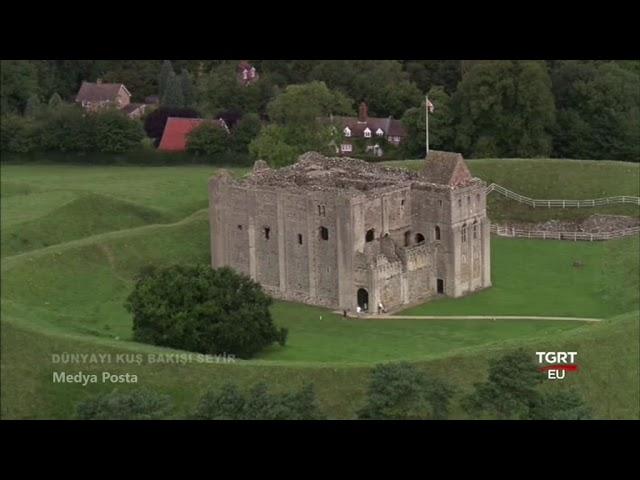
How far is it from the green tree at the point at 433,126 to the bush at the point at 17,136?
26.3 m

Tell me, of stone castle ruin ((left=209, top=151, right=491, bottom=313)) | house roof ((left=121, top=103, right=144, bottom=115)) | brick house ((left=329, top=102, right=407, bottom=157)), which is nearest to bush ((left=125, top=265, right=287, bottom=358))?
stone castle ruin ((left=209, top=151, right=491, bottom=313))

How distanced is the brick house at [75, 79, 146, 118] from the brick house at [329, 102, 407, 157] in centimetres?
1958

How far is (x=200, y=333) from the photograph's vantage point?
7281cm

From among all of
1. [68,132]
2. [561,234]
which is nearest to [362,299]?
[561,234]

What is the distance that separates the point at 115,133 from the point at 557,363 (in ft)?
176

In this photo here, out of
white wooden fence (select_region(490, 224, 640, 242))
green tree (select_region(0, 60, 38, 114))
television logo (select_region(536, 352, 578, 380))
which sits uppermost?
green tree (select_region(0, 60, 38, 114))

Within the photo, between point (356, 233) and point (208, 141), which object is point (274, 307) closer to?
point (356, 233)

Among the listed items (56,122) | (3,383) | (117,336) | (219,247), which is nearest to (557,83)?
(56,122)

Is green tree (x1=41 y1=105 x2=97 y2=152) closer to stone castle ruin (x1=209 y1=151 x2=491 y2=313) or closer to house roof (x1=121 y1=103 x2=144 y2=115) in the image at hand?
house roof (x1=121 y1=103 x2=144 y2=115)

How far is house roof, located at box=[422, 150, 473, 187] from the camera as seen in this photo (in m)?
84.8

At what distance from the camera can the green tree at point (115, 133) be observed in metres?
118

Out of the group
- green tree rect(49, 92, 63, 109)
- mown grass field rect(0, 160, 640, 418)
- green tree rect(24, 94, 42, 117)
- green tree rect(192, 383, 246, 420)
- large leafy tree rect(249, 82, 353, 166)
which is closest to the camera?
green tree rect(192, 383, 246, 420)

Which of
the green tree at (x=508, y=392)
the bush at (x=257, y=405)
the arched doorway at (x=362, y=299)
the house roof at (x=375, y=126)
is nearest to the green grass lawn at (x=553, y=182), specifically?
the house roof at (x=375, y=126)
